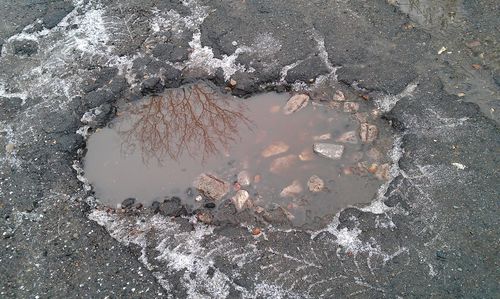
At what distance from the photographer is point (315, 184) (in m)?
4.10

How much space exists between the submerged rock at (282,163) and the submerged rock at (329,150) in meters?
0.23

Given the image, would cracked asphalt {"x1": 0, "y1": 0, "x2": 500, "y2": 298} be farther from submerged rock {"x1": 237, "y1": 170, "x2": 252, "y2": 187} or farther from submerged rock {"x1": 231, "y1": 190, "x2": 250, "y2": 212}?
submerged rock {"x1": 237, "y1": 170, "x2": 252, "y2": 187}

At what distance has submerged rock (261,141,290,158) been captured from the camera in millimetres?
4363

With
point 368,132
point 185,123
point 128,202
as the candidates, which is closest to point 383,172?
point 368,132

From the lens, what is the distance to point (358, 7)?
17.9ft

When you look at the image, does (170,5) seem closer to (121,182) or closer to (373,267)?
(121,182)

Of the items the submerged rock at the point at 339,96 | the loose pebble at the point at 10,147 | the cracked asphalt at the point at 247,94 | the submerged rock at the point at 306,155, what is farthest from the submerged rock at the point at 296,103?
the loose pebble at the point at 10,147

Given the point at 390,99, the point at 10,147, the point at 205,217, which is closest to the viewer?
the point at 205,217

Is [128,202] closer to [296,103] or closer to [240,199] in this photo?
[240,199]

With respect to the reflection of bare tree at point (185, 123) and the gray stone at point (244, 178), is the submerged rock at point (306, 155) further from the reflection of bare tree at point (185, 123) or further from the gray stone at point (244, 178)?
the reflection of bare tree at point (185, 123)

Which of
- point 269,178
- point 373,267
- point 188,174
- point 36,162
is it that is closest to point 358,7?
point 269,178

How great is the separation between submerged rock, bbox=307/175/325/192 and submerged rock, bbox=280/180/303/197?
0.09 m

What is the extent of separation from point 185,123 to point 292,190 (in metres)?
1.31

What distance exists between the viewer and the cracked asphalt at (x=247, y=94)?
3498mm
